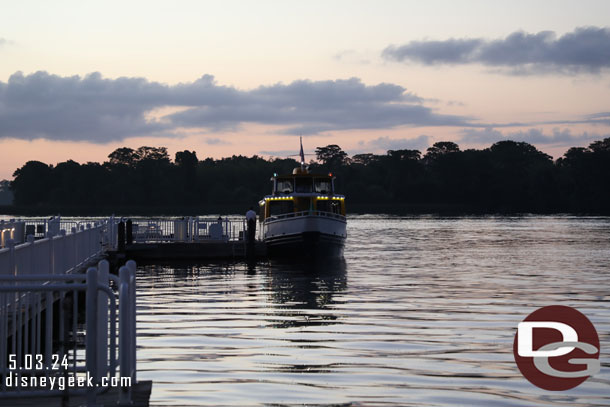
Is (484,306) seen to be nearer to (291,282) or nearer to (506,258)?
(291,282)

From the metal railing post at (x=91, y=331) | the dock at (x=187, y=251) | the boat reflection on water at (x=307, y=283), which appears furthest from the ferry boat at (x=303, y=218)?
the metal railing post at (x=91, y=331)

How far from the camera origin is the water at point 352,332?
42.3 feet

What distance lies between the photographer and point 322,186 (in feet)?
163

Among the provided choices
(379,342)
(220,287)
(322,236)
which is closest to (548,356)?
(379,342)

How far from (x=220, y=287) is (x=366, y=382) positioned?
1841 centimetres

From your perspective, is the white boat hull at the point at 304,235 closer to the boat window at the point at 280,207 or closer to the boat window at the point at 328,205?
the boat window at the point at 328,205

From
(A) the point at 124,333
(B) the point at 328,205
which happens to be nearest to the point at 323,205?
(B) the point at 328,205

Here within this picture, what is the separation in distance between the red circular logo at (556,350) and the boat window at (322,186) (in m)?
26.8

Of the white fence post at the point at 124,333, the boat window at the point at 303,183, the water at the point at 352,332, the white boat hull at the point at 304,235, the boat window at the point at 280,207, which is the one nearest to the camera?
the white fence post at the point at 124,333

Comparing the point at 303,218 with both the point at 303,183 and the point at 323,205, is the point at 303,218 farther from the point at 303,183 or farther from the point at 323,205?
the point at 303,183

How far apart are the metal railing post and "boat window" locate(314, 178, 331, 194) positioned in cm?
3942

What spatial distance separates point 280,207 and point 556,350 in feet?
110

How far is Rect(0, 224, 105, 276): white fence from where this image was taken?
55.8ft

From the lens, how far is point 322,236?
47.3 metres
